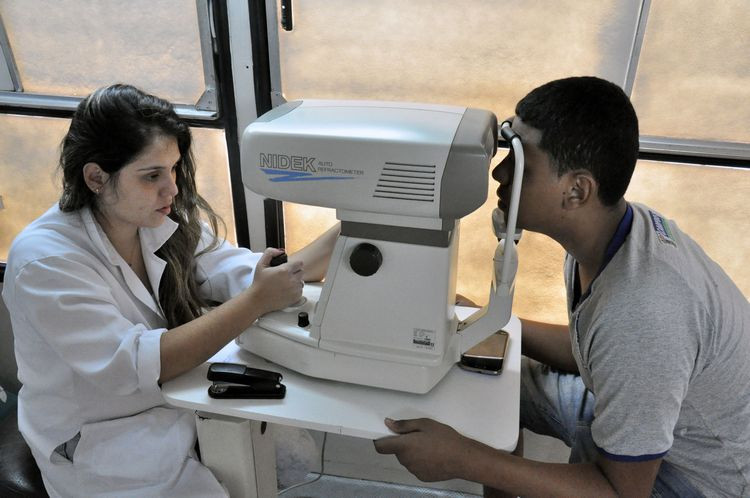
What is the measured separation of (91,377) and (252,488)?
365 millimetres

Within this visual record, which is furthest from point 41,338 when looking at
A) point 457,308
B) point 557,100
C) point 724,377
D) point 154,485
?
point 724,377

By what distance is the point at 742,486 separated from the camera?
1064mm

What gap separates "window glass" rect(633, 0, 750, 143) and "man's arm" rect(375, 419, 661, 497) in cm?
85

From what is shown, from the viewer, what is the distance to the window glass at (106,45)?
4.95 feet

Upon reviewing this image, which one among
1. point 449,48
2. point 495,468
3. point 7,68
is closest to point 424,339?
point 495,468

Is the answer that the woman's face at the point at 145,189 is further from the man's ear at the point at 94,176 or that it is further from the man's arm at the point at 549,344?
the man's arm at the point at 549,344

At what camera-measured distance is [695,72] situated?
1.35 meters

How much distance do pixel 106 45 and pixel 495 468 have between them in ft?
4.70

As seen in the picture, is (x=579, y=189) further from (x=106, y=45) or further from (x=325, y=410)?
(x=106, y=45)

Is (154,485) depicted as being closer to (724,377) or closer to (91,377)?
(91,377)

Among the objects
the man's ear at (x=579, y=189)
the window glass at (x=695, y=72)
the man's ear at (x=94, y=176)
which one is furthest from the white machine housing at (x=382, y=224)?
the window glass at (x=695, y=72)

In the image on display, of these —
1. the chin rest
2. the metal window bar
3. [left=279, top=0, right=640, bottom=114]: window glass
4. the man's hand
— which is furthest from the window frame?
the man's hand

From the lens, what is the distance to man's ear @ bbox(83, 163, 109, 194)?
42.7 inches

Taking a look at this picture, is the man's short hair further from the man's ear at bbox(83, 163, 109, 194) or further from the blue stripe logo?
the man's ear at bbox(83, 163, 109, 194)
